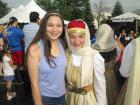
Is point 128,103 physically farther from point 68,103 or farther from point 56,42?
point 56,42

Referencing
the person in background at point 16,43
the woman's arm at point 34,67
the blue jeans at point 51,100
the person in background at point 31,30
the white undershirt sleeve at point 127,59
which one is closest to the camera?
the woman's arm at point 34,67

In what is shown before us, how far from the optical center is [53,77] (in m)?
3.55

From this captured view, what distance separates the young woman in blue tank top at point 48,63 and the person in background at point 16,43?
5.84m

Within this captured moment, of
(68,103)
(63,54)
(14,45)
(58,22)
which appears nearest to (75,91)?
(68,103)

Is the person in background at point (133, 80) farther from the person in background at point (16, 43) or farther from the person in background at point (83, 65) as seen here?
the person in background at point (16, 43)

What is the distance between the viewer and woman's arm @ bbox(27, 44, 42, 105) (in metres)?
3.46

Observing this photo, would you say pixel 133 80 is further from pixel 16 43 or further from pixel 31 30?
pixel 16 43

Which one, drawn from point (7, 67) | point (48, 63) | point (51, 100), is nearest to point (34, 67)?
point (48, 63)

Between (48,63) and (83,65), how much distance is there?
435mm

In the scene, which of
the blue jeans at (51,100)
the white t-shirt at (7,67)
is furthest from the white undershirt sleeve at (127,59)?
the white t-shirt at (7,67)

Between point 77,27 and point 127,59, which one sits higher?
point 77,27

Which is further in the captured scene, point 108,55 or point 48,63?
point 108,55

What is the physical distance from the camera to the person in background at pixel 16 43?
9492 mm

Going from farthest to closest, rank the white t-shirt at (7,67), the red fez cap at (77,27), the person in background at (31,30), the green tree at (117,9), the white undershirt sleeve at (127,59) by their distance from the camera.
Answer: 1. the green tree at (117,9)
2. the white t-shirt at (7,67)
3. the person in background at (31,30)
4. the white undershirt sleeve at (127,59)
5. the red fez cap at (77,27)
